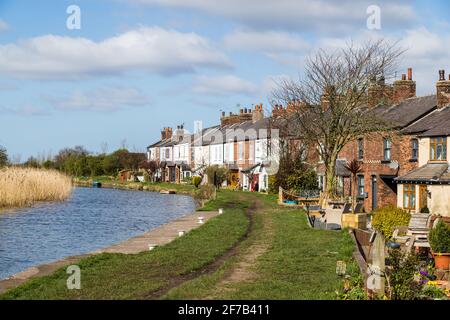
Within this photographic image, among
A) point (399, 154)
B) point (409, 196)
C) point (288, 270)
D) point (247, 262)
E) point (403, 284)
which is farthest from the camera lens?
point (399, 154)

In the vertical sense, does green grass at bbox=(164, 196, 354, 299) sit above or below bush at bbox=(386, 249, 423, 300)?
below

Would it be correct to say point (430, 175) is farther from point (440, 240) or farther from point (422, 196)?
point (440, 240)

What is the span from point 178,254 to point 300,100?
24.8m

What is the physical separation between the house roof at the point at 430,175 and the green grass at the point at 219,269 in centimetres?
793

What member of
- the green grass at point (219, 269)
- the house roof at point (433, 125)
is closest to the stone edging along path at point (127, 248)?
the green grass at point (219, 269)

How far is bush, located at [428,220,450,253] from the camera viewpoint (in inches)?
612

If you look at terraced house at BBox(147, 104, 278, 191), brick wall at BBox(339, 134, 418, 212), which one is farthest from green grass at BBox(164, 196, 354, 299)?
terraced house at BBox(147, 104, 278, 191)

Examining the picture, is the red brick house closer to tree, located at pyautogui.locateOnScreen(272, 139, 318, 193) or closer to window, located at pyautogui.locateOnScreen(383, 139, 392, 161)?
window, located at pyautogui.locateOnScreen(383, 139, 392, 161)

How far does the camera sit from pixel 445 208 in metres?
28.5

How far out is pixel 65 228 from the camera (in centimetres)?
3055

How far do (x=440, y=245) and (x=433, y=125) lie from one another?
19389 millimetres

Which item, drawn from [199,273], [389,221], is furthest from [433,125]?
[199,273]

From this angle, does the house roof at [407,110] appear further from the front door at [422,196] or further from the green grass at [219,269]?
the green grass at [219,269]
